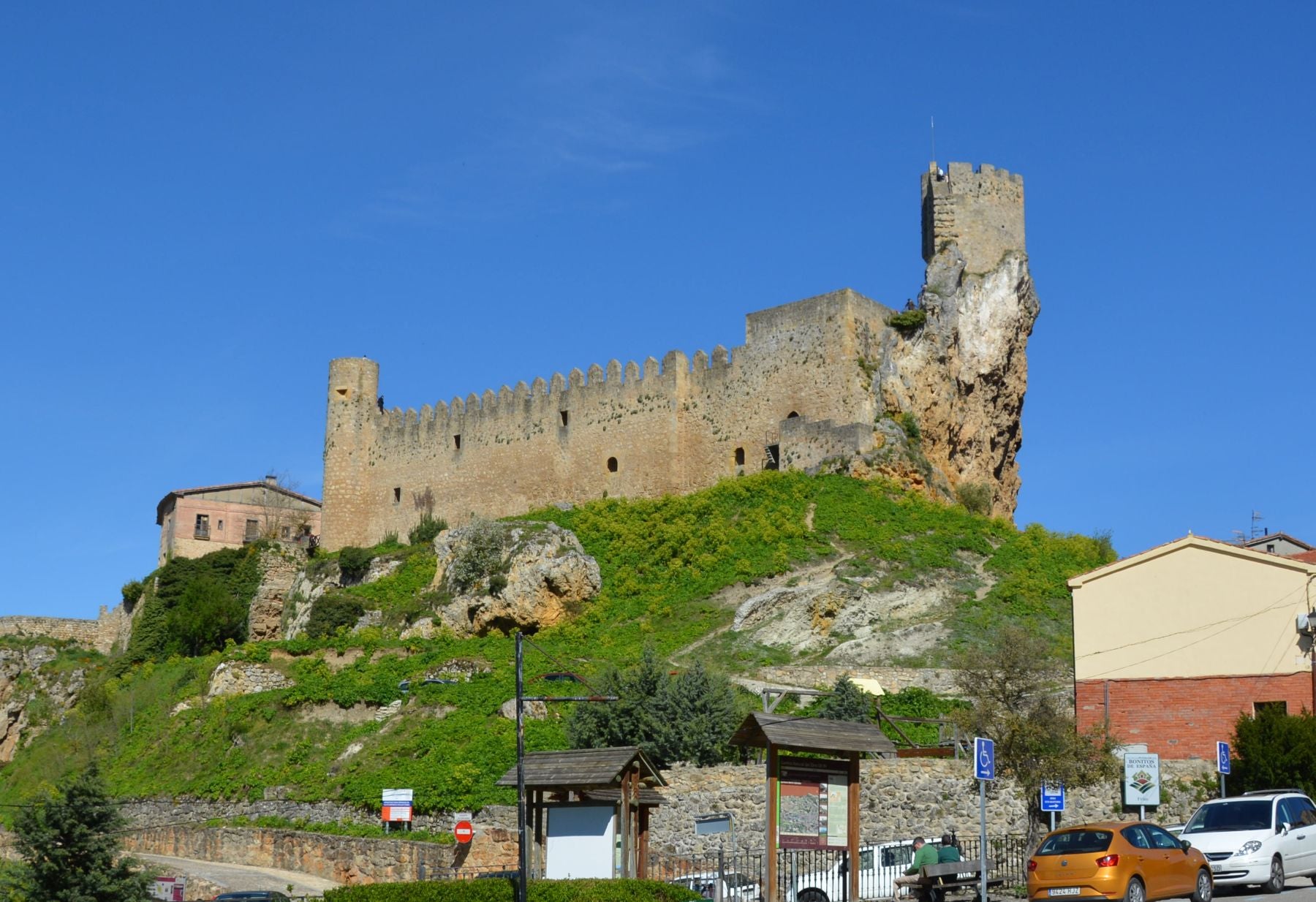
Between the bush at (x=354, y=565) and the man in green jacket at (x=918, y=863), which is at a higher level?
the bush at (x=354, y=565)

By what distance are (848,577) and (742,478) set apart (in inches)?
364

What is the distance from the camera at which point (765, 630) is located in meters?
43.4

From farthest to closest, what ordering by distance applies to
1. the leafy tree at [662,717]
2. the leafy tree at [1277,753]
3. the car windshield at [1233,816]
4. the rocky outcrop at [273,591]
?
the rocky outcrop at [273,591]
the leafy tree at [662,717]
the leafy tree at [1277,753]
the car windshield at [1233,816]

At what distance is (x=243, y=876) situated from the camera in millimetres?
30656

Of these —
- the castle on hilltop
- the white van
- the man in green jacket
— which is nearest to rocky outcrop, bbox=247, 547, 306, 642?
the castle on hilltop

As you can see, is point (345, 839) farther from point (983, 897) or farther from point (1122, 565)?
point (1122, 565)

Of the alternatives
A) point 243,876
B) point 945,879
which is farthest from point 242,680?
point 945,879

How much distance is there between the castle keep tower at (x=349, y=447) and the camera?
67562 mm

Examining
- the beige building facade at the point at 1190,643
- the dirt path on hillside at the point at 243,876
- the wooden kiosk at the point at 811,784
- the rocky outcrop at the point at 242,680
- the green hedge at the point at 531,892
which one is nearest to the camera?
the green hedge at the point at 531,892

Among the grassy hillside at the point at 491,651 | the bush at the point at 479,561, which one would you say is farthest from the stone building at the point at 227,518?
the bush at the point at 479,561

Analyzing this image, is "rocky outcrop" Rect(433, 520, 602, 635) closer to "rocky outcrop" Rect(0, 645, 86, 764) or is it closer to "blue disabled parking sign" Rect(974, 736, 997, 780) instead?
"rocky outcrop" Rect(0, 645, 86, 764)

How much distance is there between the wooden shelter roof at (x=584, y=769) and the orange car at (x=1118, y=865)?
19.1ft

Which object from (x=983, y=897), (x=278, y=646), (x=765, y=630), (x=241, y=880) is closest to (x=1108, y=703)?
(x=765, y=630)

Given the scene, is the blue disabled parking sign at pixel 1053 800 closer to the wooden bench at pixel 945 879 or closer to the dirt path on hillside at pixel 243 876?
the wooden bench at pixel 945 879
